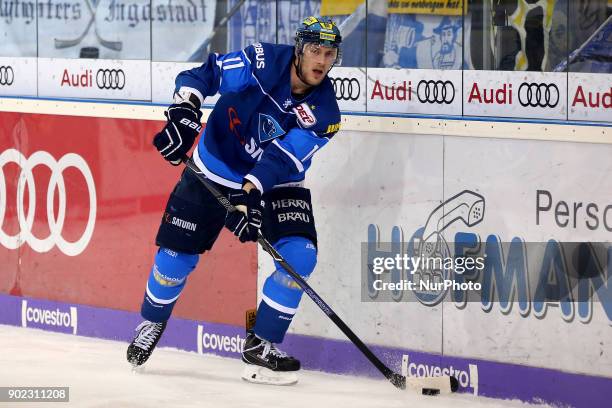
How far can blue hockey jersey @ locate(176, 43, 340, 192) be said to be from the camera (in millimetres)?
5152

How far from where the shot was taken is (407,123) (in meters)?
5.37

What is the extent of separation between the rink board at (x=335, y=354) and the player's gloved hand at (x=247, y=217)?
2.20 ft

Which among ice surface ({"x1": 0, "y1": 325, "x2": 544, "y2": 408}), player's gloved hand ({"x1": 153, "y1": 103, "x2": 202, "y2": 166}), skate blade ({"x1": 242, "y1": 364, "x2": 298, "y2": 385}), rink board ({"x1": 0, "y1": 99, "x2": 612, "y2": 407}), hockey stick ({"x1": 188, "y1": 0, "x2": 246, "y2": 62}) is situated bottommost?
ice surface ({"x1": 0, "y1": 325, "x2": 544, "y2": 408})

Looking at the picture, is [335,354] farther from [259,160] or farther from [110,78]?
[110,78]

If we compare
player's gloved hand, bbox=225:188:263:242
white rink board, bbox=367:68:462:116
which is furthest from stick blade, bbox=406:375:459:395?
white rink board, bbox=367:68:462:116

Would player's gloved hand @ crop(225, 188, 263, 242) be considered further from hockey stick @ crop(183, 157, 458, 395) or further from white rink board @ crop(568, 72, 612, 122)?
white rink board @ crop(568, 72, 612, 122)

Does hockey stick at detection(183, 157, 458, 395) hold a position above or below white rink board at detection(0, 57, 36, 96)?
below

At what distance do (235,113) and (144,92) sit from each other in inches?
45.6

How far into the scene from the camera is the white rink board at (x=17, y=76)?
6699 millimetres

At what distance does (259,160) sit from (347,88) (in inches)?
27.1

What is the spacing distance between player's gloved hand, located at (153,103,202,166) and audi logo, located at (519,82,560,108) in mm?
1105

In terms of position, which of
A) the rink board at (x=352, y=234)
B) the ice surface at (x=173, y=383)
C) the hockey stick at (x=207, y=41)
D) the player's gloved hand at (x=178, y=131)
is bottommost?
the ice surface at (x=173, y=383)

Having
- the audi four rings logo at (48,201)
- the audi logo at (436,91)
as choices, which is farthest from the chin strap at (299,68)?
the audi four rings logo at (48,201)

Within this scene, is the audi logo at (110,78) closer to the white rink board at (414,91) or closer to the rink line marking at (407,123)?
the rink line marking at (407,123)
